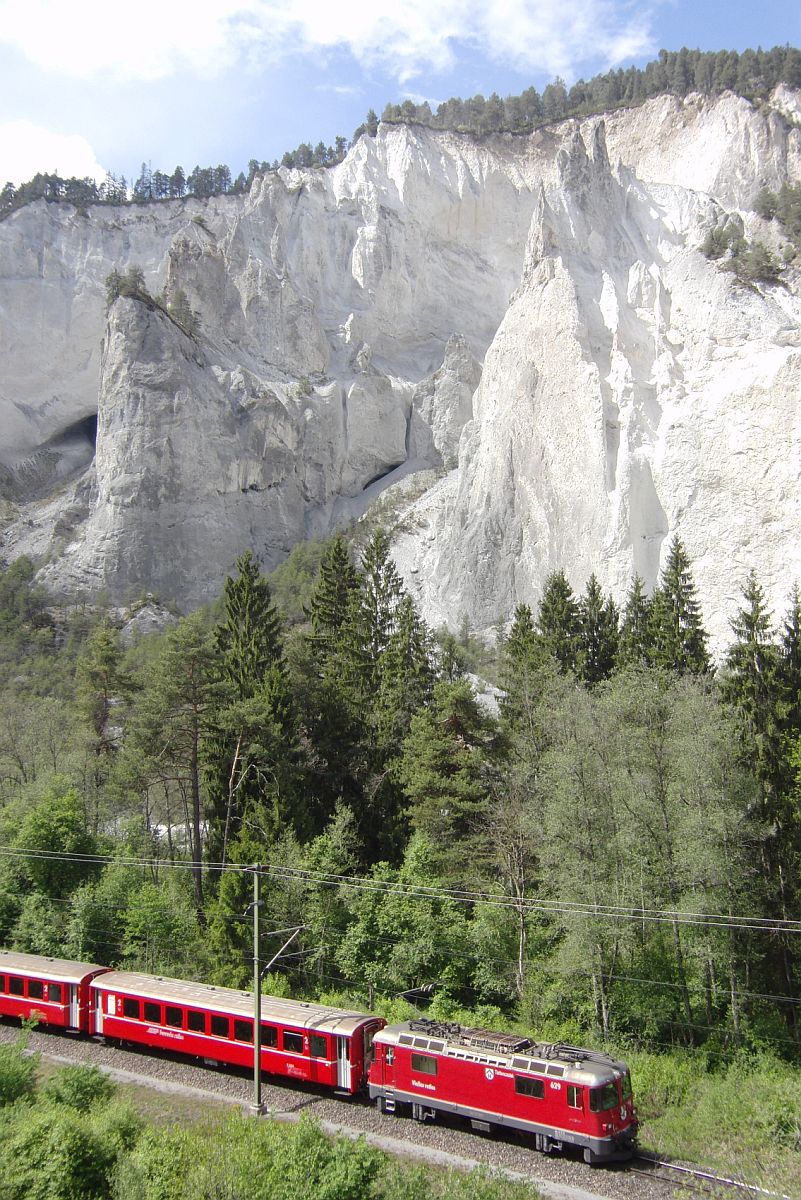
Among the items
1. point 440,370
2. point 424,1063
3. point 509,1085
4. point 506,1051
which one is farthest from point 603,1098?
point 440,370

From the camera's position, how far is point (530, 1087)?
1752 cm

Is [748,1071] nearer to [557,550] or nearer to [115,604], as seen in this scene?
[557,550]

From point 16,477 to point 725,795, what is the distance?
78.8 meters

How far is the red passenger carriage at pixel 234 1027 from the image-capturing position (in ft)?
64.5

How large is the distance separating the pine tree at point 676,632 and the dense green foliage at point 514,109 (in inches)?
2635

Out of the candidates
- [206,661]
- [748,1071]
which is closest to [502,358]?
[206,661]

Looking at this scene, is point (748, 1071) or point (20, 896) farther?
point (20, 896)

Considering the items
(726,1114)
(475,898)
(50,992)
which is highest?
(475,898)

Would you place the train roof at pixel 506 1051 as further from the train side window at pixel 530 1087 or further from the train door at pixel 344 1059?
the train door at pixel 344 1059

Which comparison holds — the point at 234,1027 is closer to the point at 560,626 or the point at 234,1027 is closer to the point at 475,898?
the point at 475,898

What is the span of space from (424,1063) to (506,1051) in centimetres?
167

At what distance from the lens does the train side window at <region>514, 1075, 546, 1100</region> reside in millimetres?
17444

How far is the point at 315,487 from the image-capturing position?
83.8 meters

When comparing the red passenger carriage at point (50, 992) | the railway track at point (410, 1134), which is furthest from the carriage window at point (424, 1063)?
the red passenger carriage at point (50, 992)
